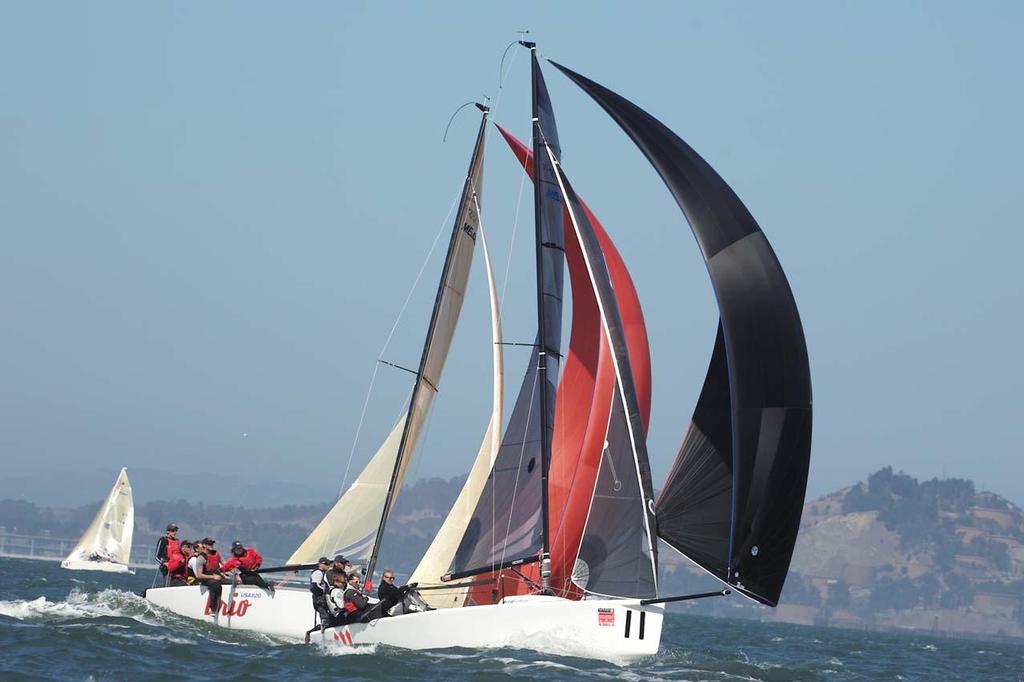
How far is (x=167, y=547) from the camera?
24281 mm

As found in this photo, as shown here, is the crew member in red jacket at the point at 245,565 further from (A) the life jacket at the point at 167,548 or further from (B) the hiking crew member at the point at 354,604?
(B) the hiking crew member at the point at 354,604

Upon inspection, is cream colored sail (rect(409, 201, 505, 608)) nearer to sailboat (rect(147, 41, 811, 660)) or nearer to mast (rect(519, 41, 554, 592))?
sailboat (rect(147, 41, 811, 660))

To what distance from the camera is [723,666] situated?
22.7 metres

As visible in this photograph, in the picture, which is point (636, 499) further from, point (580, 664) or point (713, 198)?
point (713, 198)

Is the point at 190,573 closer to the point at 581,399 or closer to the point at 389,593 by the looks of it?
the point at 389,593

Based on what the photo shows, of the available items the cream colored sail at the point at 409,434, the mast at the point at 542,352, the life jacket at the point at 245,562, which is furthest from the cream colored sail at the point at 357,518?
the mast at the point at 542,352

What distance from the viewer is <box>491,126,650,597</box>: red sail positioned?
67.9ft

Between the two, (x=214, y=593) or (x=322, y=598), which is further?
(x=214, y=593)

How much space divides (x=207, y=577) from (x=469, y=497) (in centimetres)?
429

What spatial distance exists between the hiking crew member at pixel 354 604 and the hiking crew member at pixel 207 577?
2956 mm

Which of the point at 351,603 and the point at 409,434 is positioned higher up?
the point at 409,434

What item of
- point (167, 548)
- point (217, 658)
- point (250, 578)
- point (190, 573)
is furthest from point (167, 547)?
point (217, 658)

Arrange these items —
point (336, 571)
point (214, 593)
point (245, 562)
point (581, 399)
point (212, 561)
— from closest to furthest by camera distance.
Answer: point (336, 571), point (581, 399), point (214, 593), point (212, 561), point (245, 562)

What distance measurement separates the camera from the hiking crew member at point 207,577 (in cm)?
2267
